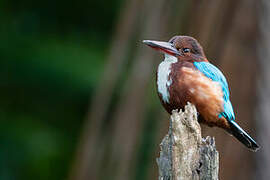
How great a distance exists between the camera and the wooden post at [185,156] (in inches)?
120

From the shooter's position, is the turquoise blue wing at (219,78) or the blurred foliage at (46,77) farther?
the blurred foliage at (46,77)

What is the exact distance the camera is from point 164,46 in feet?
13.8

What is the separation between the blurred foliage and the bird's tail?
330cm

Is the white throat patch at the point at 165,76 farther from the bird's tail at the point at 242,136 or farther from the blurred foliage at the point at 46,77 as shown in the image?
the blurred foliage at the point at 46,77

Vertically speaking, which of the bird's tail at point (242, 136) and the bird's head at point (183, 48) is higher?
the bird's head at point (183, 48)

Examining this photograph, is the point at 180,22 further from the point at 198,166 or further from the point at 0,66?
the point at 0,66

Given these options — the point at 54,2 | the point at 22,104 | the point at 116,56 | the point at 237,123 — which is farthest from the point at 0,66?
the point at 237,123

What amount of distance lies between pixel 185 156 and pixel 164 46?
132 centimetres

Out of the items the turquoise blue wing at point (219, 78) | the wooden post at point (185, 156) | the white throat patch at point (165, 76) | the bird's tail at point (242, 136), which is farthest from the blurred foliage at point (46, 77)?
the wooden post at point (185, 156)

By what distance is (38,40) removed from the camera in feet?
25.6

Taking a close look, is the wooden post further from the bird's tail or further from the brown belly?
the bird's tail

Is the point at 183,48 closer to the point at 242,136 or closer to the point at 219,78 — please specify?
the point at 219,78

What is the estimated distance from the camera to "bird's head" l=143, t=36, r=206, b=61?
13.9 feet

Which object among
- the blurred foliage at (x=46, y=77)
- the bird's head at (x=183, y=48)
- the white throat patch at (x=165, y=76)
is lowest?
the blurred foliage at (x=46, y=77)
